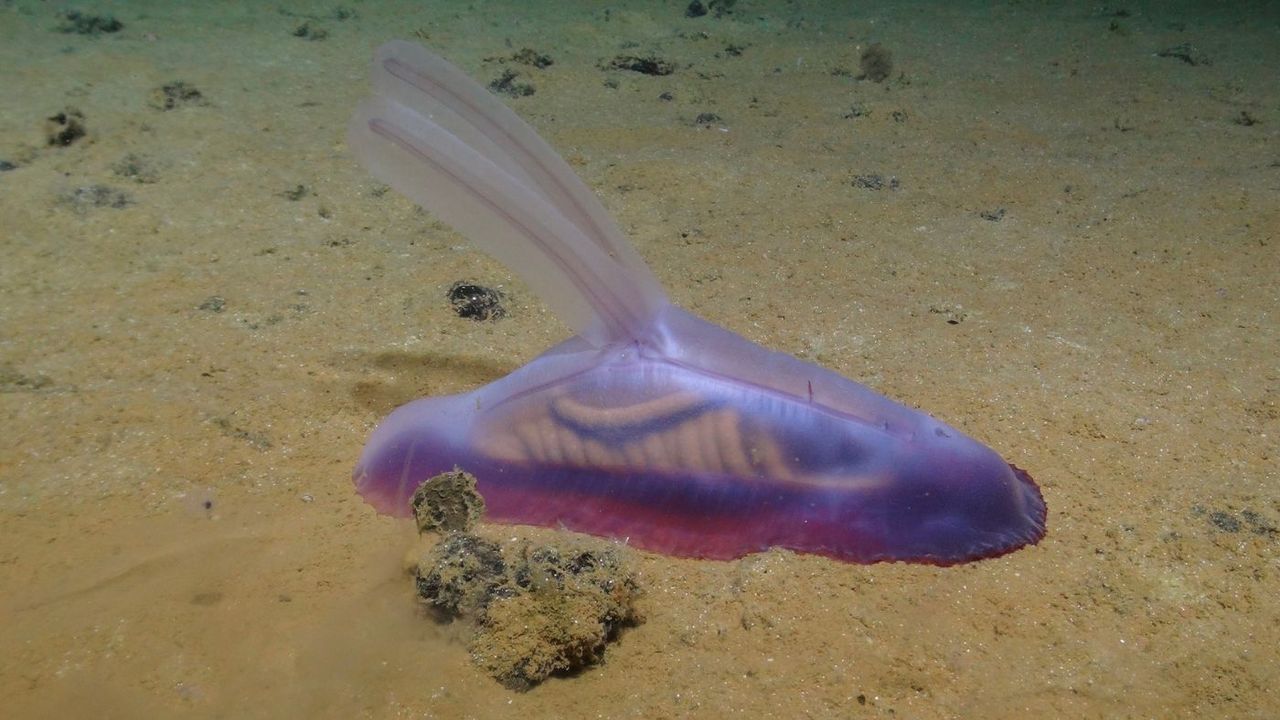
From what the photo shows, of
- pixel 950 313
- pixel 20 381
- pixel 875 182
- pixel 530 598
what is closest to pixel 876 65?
pixel 875 182

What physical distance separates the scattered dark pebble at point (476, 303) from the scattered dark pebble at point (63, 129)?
3196 mm

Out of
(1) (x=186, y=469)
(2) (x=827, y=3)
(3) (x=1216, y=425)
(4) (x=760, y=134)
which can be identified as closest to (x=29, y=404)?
(1) (x=186, y=469)

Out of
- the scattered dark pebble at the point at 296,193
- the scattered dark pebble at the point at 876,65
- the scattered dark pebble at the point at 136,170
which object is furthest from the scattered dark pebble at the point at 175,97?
the scattered dark pebble at the point at 876,65

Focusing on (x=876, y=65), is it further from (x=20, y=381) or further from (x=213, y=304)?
(x=20, y=381)

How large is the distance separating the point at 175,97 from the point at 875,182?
512cm

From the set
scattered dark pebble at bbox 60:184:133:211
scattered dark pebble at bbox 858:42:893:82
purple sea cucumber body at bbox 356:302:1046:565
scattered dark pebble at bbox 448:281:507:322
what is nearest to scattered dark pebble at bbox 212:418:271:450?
purple sea cucumber body at bbox 356:302:1046:565

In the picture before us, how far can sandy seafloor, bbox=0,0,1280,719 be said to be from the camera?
1692 mm

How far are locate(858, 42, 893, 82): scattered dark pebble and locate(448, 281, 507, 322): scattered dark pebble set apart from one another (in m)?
4.66

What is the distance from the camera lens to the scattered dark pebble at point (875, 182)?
434 centimetres

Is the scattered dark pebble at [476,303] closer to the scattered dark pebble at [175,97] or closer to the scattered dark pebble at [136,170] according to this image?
the scattered dark pebble at [136,170]

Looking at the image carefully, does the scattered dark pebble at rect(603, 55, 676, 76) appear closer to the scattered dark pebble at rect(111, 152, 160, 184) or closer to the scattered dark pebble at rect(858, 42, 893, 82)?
the scattered dark pebble at rect(858, 42, 893, 82)

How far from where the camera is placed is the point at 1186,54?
6469 millimetres

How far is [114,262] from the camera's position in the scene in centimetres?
335

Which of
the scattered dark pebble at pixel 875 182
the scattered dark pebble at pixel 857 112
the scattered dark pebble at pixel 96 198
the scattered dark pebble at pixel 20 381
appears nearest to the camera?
the scattered dark pebble at pixel 20 381
